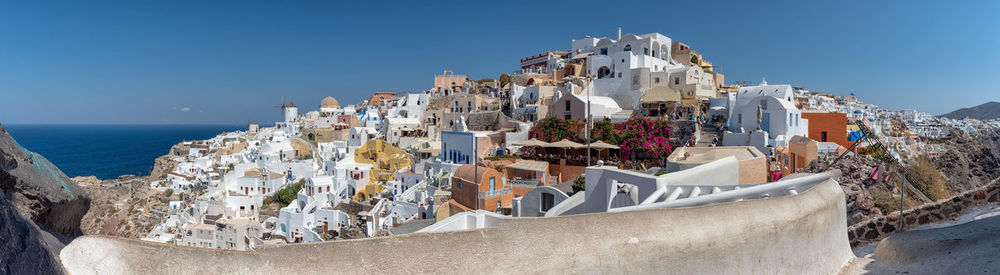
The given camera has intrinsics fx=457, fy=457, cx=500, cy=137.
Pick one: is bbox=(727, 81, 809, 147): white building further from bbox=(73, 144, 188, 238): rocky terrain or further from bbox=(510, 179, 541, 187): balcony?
bbox=(73, 144, 188, 238): rocky terrain

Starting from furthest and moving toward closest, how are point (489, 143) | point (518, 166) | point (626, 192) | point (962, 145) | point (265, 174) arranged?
point (962, 145) < point (265, 174) < point (489, 143) < point (518, 166) < point (626, 192)

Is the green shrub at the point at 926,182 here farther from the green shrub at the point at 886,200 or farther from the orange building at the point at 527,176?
the orange building at the point at 527,176

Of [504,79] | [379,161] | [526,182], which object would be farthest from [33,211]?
[504,79]

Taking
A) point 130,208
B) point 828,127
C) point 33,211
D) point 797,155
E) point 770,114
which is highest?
point 770,114

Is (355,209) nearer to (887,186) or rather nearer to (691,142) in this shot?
A: (691,142)

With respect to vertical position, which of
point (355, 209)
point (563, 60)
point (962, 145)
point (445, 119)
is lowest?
point (355, 209)

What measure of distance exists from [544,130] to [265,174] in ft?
75.1

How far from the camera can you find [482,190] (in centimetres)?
1767

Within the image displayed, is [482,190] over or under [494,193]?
over

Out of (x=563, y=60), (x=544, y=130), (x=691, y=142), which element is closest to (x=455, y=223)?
(x=691, y=142)

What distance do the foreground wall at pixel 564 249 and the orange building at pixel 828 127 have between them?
63.6 ft

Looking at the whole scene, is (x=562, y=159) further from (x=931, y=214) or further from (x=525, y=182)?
(x=931, y=214)

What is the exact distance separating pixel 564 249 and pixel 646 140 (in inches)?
800

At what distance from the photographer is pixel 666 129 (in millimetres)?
23109
